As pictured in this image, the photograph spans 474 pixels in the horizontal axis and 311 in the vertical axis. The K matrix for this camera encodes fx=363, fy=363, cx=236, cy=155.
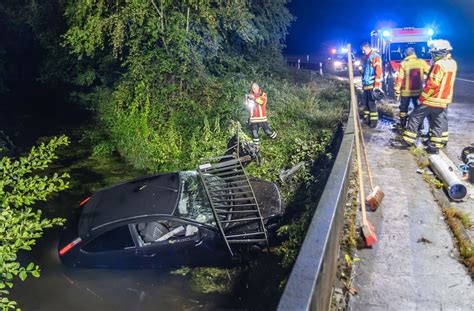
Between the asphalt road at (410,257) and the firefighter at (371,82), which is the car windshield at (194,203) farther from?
the firefighter at (371,82)

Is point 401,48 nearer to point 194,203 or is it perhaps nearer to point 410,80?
point 410,80

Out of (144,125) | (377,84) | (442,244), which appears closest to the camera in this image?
(442,244)

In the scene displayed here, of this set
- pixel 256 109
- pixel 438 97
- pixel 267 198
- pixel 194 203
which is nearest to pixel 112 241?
pixel 194 203

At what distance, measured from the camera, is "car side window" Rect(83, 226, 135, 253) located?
5277 mm

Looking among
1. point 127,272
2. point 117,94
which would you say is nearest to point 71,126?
point 117,94

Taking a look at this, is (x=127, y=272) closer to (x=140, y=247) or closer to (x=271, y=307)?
(x=140, y=247)

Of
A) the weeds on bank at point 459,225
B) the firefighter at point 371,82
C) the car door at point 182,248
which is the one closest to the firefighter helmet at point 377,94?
the firefighter at point 371,82

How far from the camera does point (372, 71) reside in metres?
8.92

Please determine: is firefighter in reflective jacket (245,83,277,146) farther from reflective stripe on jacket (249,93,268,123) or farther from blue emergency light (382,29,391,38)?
blue emergency light (382,29,391,38)

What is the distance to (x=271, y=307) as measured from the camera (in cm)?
415

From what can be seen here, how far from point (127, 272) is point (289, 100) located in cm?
699

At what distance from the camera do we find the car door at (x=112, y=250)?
5.29m

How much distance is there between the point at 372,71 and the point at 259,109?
295 centimetres

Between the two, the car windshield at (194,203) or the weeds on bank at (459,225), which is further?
the car windshield at (194,203)
